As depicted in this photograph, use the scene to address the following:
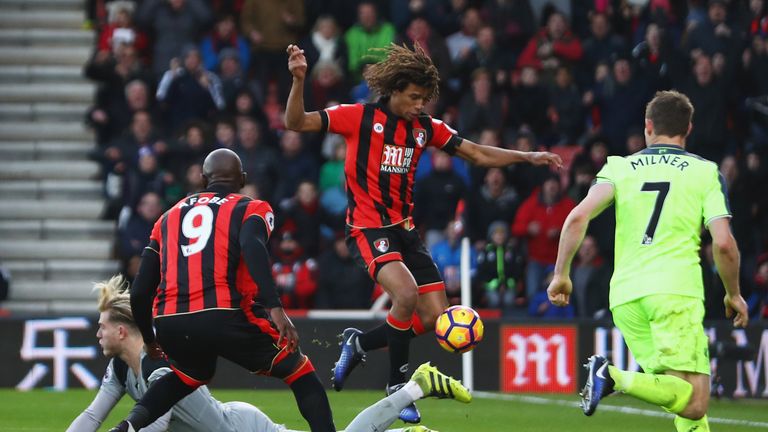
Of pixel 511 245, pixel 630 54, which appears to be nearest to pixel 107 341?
pixel 511 245

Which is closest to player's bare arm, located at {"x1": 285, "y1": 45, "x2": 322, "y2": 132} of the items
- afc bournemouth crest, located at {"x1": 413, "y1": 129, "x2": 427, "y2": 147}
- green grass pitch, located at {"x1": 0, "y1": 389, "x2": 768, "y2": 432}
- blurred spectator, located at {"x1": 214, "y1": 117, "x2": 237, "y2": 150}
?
→ afc bournemouth crest, located at {"x1": 413, "y1": 129, "x2": 427, "y2": 147}

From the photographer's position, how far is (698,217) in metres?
7.50

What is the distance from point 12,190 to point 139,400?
10.1 metres

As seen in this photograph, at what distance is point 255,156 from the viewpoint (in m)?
16.0

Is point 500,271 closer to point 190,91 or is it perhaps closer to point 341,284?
point 341,284

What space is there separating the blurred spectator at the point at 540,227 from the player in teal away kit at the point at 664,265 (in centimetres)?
771

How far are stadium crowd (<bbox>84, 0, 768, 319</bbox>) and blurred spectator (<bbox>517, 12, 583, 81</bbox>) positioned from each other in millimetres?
24

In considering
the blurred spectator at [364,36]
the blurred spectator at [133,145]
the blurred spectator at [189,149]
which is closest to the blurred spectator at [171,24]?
the blurred spectator at [133,145]

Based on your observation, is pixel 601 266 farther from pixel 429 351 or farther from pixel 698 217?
pixel 698 217

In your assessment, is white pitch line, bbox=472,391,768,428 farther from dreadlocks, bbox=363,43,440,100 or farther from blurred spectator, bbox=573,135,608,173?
dreadlocks, bbox=363,43,440,100

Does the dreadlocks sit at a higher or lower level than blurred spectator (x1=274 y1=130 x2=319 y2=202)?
higher

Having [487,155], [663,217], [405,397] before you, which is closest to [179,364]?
[405,397]

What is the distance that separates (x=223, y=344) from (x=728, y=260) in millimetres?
2645

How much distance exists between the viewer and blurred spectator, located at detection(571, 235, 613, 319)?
48.3ft
